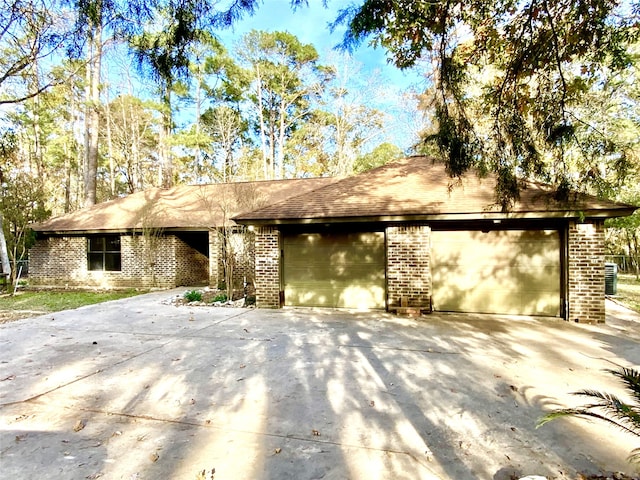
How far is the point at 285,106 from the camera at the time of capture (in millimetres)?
23188

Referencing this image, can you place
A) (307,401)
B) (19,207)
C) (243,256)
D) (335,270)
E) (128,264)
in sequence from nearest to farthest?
(307,401)
(335,270)
(243,256)
(19,207)
(128,264)

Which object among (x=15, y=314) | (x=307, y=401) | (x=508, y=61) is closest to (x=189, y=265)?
(x=15, y=314)

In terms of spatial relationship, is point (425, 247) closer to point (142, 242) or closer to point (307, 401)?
point (307, 401)

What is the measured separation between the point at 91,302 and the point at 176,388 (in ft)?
26.8

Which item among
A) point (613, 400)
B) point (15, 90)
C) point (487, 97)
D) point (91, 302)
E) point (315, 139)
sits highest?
point (315, 139)

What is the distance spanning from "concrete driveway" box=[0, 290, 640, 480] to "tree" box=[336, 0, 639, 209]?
94.6 inches

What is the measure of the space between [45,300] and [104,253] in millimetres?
3169

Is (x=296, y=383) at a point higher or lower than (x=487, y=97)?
lower

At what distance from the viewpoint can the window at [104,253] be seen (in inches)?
534

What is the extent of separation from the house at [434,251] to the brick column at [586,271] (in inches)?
0.7

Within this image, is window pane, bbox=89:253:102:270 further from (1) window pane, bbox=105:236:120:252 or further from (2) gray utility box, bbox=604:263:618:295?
(2) gray utility box, bbox=604:263:618:295

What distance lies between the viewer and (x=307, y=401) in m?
3.57

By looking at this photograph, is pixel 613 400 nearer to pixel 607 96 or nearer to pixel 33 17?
pixel 33 17

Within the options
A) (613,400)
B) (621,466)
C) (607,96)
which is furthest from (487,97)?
(607,96)
